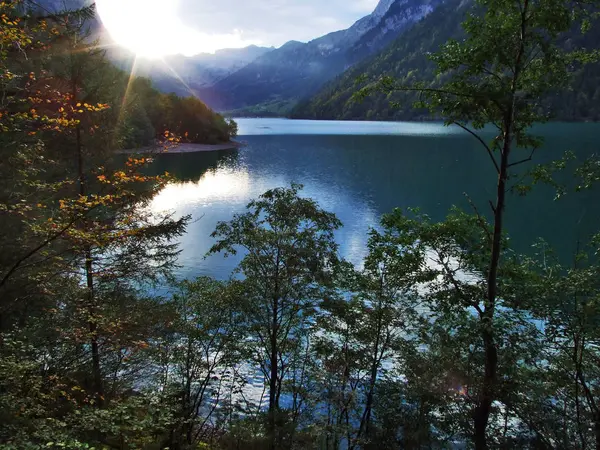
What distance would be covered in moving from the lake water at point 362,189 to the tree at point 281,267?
95.6 inches

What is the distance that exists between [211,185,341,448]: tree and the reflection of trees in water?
46.1 meters

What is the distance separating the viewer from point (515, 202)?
3744 cm

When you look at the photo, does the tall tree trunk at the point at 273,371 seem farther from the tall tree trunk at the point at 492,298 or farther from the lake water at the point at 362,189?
the tall tree trunk at the point at 492,298

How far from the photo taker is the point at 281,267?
10.1m

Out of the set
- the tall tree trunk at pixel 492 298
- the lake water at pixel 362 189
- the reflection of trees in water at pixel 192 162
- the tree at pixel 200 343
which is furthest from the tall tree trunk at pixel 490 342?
the reflection of trees in water at pixel 192 162

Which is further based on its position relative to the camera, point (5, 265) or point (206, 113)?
point (206, 113)

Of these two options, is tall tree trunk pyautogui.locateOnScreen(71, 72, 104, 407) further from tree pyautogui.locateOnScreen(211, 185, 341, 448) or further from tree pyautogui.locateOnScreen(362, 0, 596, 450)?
tree pyautogui.locateOnScreen(362, 0, 596, 450)

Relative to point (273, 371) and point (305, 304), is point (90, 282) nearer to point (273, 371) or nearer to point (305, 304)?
point (273, 371)

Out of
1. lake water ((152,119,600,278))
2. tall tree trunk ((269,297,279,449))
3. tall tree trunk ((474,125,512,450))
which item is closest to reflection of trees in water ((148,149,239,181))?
lake water ((152,119,600,278))

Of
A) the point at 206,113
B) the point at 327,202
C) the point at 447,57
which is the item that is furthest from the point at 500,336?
the point at 206,113

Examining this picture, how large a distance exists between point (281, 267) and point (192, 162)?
63243 millimetres

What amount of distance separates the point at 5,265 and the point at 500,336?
31.6 feet

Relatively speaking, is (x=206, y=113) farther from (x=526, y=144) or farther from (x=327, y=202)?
(x=526, y=144)

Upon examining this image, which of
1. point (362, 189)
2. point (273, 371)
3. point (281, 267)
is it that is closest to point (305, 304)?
point (281, 267)
